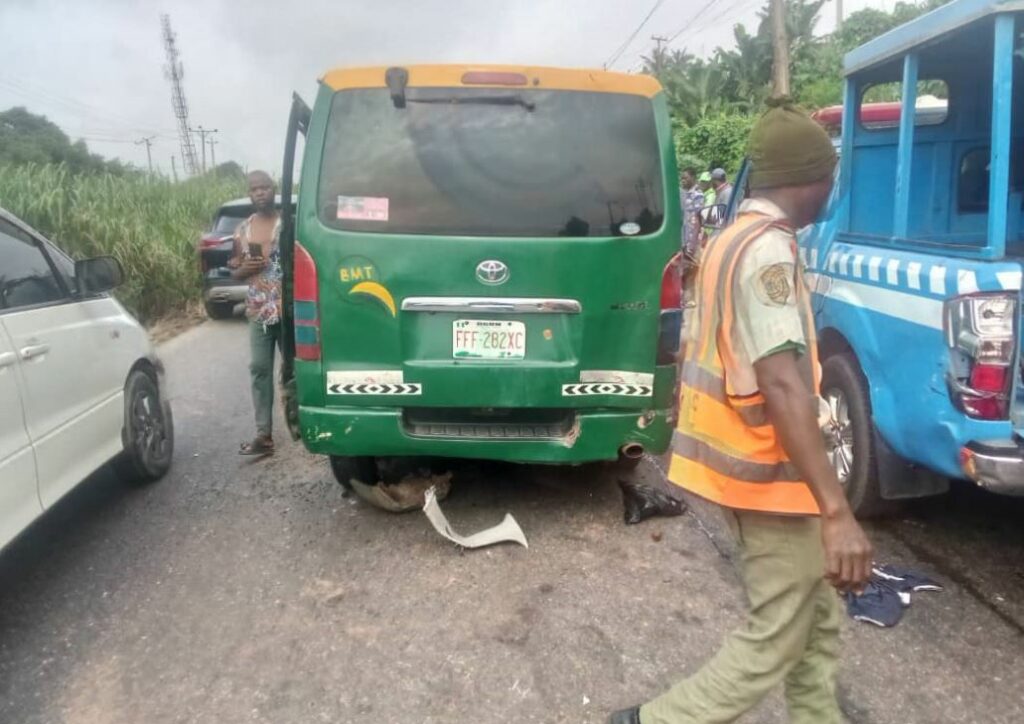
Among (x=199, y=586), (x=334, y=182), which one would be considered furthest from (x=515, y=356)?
(x=199, y=586)

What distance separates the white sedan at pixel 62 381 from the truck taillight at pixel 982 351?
3.40 m

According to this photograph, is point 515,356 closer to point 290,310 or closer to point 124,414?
point 290,310

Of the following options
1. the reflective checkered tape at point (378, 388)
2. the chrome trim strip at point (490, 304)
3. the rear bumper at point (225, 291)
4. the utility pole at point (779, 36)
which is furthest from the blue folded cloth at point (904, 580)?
the utility pole at point (779, 36)

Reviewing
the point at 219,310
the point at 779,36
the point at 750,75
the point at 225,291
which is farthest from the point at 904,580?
the point at 750,75

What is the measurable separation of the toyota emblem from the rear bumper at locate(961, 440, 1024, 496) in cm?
188

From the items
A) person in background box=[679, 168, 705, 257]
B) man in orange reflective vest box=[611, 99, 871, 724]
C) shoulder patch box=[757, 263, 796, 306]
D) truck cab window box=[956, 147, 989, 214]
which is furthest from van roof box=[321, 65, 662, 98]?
person in background box=[679, 168, 705, 257]

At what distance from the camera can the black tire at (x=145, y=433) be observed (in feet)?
15.7

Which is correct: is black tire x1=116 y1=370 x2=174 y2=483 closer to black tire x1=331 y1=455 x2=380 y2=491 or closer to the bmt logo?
black tire x1=331 y1=455 x2=380 y2=491

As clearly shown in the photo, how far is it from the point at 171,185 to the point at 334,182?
13.9 metres

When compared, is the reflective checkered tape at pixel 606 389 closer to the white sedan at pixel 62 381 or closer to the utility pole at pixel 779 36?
the white sedan at pixel 62 381

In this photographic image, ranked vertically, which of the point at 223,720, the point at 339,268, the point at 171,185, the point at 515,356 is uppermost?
the point at 171,185

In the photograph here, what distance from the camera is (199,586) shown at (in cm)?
378

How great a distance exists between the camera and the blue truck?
3068mm

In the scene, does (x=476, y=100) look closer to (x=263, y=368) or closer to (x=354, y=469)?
(x=354, y=469)
